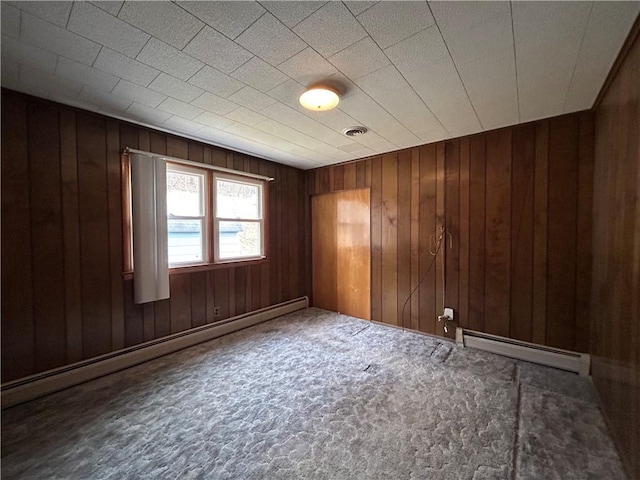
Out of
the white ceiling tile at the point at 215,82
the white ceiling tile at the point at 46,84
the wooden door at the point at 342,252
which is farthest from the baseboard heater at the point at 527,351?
the white ceiling tile at the point at 46,84

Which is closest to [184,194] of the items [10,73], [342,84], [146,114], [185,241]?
[185,241]

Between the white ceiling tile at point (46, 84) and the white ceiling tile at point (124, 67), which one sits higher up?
the white ceiling tile at point (46, 84)

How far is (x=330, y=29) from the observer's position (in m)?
1.38

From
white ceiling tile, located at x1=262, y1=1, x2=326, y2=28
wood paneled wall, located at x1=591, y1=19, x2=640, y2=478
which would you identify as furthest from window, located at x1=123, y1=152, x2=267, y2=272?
wood paneled wall, located at x1=591, y1=19, x2=640, y2=478

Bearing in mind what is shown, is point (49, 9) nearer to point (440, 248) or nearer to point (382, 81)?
point (382, 81)

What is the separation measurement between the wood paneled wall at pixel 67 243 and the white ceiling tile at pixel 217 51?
5.20 feet

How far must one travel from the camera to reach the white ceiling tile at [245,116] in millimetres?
2342

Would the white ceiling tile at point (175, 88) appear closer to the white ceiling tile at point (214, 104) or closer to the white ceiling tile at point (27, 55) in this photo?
the white ceiling tile at point (214, 104)

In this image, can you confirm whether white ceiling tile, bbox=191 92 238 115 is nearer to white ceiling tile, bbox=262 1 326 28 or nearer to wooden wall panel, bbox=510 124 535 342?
white ceiling tile, bbox=262 1 326 28

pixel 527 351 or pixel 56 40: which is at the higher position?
pixel 56 40

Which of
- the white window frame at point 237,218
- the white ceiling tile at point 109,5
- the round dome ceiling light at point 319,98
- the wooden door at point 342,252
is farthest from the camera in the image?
the wooden door at point 342,252

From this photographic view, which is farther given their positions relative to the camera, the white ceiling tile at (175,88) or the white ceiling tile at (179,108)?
the white ceiling tile at (179,108)

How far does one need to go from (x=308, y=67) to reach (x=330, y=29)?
0.35m

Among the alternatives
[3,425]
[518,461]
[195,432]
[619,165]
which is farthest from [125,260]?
[619,165]
